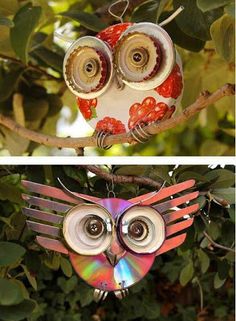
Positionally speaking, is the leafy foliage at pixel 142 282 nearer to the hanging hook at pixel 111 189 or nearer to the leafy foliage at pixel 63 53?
the hanging hook at pixel 111 189

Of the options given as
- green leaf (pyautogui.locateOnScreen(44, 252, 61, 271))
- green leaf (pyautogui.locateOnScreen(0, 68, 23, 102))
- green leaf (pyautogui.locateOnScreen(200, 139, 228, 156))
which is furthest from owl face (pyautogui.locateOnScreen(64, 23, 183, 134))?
green leaf (pyautogui.locateOnScreen(200, 139, 228, 156))

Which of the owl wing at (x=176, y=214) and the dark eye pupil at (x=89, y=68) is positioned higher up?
the dark eye pupil at (x=89, y=68)

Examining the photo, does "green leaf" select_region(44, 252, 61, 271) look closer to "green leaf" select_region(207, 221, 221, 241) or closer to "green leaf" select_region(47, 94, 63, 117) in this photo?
"green leaf" select_region(207, 221, 221, 241)

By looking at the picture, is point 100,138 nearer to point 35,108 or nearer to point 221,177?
point 221,177

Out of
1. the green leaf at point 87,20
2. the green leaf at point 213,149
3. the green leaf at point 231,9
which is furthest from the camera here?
the green leaf at point 213,149

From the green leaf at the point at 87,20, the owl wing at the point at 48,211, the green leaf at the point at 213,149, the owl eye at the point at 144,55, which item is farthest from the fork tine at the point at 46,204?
the green leaf at the point at 213,149

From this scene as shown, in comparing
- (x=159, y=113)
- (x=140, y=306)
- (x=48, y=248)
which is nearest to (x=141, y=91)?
(x=159, y=113)
